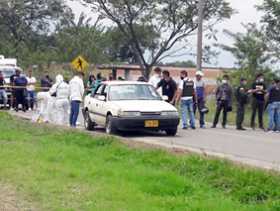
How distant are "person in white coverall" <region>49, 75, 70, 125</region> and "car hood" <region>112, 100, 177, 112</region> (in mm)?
2855

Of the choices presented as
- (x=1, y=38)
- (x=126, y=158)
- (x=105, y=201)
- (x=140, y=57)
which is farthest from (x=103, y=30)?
(x=105, y=201)

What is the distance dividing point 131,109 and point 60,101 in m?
3.89

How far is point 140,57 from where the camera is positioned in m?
54.9

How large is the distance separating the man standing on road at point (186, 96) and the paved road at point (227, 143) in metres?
0.55

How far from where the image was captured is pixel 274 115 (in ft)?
83.1

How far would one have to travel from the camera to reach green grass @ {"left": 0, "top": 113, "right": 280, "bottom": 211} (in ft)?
30.3

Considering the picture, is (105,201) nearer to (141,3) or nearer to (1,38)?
(141,3)

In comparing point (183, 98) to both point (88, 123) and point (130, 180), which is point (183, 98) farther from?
point (130, 180)

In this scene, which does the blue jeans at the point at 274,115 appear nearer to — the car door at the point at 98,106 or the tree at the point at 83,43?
the car door at the point at 98,106

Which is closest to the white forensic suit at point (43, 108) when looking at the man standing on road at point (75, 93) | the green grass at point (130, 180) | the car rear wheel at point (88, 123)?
the man standing on road at point (75, 93)

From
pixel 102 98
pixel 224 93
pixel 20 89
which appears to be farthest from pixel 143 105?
pixel 20 89

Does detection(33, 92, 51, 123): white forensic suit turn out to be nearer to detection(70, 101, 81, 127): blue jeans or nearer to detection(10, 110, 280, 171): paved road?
detection(70, 101, 81, 127): blue jeans

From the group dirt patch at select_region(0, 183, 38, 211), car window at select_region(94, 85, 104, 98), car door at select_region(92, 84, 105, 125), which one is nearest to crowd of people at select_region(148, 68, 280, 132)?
car window at select_region(94, 85, 104, 98)

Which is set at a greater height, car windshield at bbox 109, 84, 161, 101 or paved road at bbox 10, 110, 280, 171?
car windshield at bbox 109, 84, 161, 101
